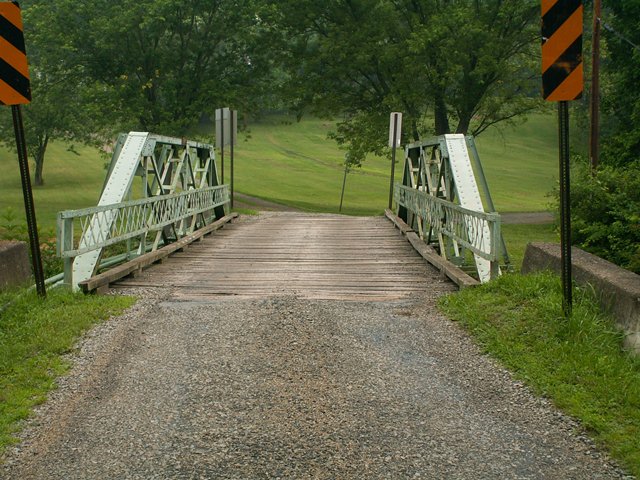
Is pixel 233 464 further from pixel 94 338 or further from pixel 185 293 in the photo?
pixel 185 293

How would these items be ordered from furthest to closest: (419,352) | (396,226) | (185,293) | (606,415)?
(396,226) → (185,293) → (419,352) → (606,415)

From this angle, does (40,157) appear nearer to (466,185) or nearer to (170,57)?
(170,57)

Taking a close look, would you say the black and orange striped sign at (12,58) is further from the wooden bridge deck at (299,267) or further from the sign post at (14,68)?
the wooden bridge deck at (299,267)

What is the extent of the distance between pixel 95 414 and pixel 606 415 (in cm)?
324

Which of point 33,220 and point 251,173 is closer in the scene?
point 33,220

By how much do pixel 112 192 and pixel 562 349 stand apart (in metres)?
6.25

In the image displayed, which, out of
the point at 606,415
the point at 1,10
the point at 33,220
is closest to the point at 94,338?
the point at 33,220

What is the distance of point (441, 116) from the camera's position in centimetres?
2912

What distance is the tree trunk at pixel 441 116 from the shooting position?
1124 inches

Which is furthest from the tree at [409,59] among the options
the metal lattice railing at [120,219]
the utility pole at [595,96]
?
the metal lattice railing at [120,219]

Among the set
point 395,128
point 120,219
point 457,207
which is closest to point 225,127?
point 395,128

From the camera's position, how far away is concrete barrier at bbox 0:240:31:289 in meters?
8.49

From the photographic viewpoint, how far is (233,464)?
4.12 m

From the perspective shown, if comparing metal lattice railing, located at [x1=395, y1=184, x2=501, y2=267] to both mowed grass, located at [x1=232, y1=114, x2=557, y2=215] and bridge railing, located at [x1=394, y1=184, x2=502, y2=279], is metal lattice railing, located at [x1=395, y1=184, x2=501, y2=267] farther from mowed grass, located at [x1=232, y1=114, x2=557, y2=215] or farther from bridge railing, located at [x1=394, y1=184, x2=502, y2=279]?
mowed grass, located at [x1=232, y1=114, x2=557, y2=215]
